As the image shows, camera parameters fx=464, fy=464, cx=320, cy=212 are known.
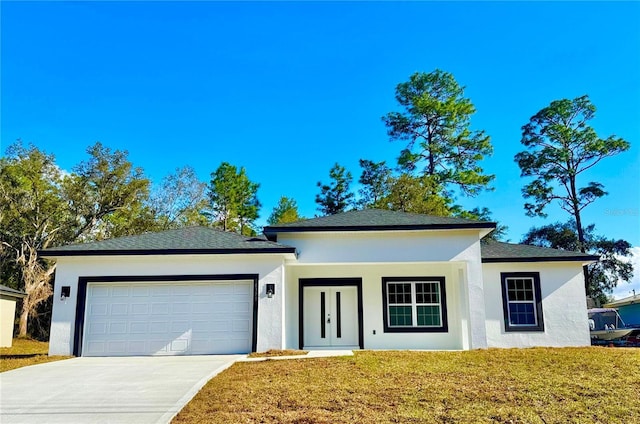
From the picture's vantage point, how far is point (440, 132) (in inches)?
1313

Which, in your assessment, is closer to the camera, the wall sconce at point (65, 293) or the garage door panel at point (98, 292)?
the wall sconce at point (65, 293)

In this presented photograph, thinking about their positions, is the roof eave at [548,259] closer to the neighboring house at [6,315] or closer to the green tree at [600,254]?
the green tree at [600,254]

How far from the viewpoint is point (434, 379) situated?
27.6 ft

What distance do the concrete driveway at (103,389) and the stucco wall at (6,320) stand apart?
45.1 ft

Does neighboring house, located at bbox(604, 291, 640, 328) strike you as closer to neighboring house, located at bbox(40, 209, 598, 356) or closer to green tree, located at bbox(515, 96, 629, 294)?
green tree, located at bbox(515, 96, 629, 294)

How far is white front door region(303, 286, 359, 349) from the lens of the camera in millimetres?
14758

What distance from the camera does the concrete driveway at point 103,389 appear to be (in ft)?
23.0

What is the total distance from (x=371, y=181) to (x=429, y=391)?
2879 centimetres

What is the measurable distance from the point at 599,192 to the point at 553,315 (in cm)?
2037

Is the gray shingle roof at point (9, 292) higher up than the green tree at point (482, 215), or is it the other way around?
the green tree at point (482, 215)

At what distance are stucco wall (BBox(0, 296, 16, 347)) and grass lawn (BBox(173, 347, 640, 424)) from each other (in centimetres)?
1796

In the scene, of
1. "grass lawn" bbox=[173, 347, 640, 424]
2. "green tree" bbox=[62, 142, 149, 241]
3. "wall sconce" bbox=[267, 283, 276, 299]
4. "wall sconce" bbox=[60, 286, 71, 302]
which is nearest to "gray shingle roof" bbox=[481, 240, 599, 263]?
"grass lawn" bbox=[173, 347, 640, 424]

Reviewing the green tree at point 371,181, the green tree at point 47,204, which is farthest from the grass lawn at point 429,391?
the green tree at point 371,181

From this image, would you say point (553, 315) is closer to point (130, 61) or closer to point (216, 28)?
point (216, 28)
